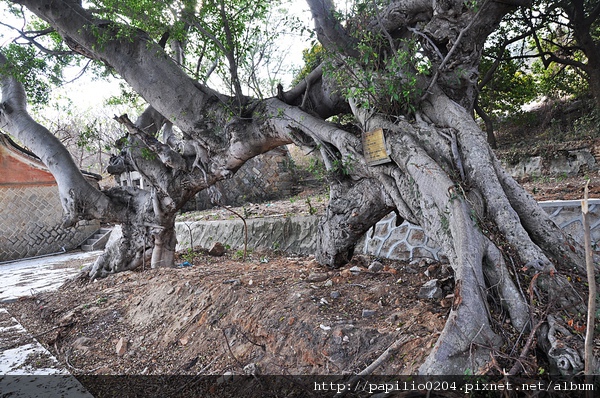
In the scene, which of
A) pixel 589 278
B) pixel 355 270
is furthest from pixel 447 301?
pixel 589 278

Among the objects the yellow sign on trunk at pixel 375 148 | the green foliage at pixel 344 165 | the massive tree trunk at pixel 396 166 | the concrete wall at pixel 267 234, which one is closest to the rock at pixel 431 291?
the massive tree trunk at pixel 396 166

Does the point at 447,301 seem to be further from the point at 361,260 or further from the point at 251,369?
the point at 361,260

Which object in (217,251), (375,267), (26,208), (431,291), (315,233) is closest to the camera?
(431,291)

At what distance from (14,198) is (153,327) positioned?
10619mm

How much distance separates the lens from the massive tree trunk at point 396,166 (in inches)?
87.5

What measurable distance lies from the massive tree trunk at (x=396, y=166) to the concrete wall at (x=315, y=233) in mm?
1025

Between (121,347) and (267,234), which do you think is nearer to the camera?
(121,347)

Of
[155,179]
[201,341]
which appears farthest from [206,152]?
[201,341]

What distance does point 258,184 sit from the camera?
40.9 feet

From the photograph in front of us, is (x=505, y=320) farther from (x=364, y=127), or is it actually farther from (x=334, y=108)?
(x=334, y=108)

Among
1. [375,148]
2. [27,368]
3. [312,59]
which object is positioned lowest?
[27,368]

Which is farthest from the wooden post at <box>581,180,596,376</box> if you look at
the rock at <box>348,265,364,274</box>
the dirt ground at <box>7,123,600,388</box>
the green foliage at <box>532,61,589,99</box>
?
the green foliage at <box>532,61,589,99</box>

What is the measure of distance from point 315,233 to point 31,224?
33.3ft

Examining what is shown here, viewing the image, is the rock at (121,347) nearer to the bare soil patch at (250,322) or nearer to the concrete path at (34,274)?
the bare soil patch at (250,322)
